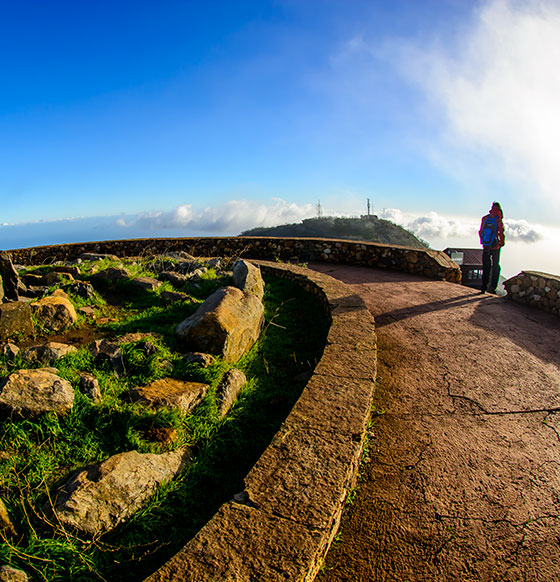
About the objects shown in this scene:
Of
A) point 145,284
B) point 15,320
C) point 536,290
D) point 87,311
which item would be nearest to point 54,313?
point 15,320

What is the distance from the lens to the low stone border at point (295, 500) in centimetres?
174

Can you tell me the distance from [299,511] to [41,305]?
376cm

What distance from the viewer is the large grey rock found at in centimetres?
429

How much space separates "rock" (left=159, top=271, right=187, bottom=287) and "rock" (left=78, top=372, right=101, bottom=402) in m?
3.59

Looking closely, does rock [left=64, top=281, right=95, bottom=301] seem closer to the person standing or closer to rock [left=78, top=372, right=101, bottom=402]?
rock [left=78, top=372, right=101, bottom=402]

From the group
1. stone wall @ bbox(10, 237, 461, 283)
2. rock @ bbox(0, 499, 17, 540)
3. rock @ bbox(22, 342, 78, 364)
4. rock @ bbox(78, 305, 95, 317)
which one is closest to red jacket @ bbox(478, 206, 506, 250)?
stone wall @ bbox(10, 237, 461, 283)

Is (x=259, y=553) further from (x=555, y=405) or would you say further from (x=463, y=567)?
(x=555, y=405)

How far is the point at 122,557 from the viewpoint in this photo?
2.02 meters

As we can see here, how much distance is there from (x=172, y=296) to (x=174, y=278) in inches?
42.8

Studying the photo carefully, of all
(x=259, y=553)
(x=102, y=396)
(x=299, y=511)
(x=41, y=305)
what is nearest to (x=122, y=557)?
(x=259, y=553)

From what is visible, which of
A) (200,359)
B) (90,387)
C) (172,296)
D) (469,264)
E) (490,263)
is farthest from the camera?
(469,264)

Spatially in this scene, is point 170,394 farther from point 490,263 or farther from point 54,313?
point 490,263

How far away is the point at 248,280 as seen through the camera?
602 centimetres

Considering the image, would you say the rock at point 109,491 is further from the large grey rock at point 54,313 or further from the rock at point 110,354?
the large grey rock at point 54,313
